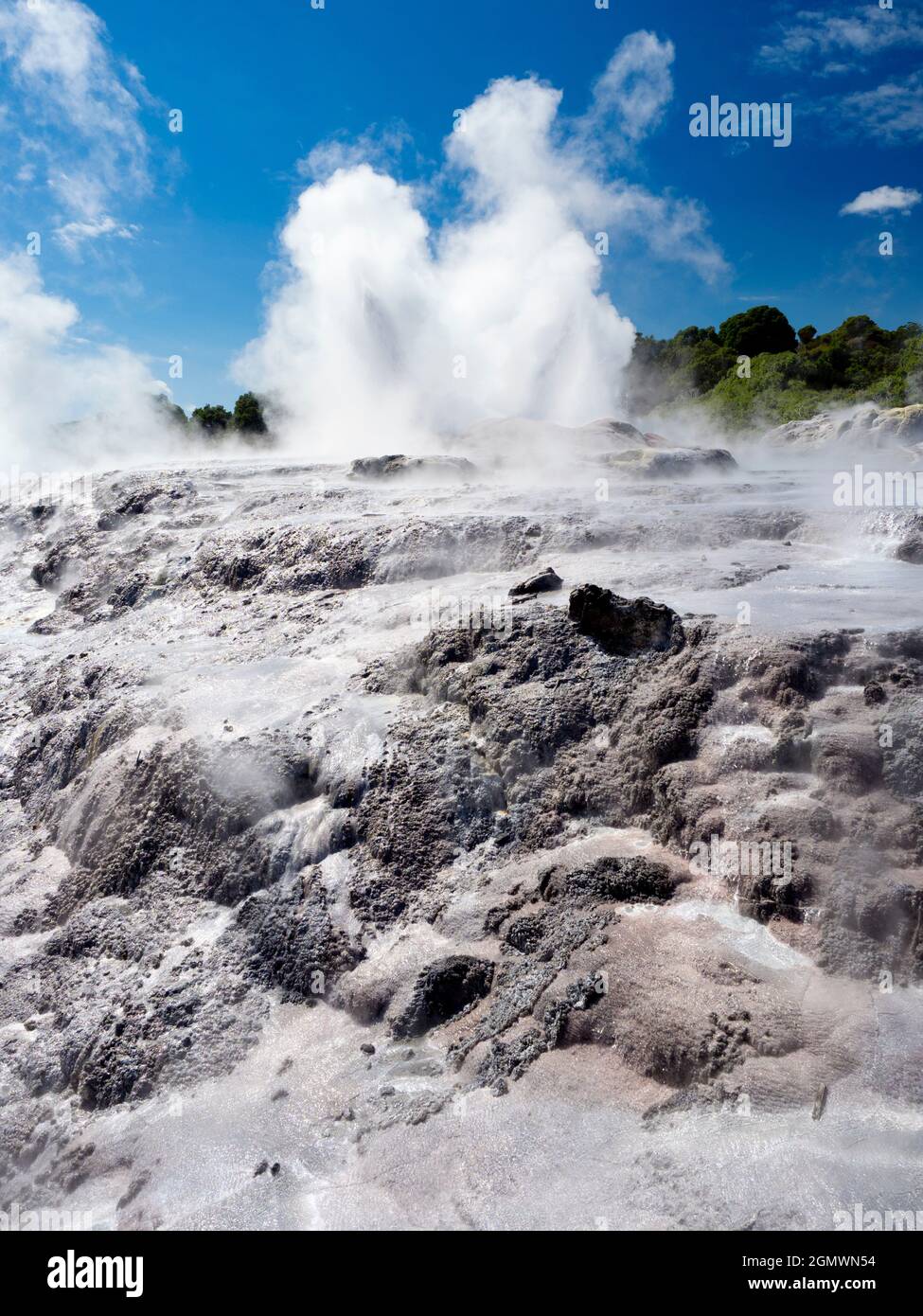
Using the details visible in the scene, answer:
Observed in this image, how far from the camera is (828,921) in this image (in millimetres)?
4949

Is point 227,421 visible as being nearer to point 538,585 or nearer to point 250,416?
point 250,416

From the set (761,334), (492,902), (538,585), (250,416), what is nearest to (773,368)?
(761,334)

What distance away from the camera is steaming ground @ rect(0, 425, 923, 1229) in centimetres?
421

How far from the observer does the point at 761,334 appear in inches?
1540

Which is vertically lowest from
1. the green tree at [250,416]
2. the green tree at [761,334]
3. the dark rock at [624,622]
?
the dark rock at [624,622]

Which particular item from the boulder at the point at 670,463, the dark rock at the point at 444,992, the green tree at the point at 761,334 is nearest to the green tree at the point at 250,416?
the boulder at the point at 670,463

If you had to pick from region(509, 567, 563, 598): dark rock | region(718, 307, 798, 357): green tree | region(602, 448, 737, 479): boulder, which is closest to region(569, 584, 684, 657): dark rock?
region(509, 567, 563, 598): dark rock

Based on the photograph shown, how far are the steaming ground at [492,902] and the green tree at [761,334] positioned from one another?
31920 millimetres

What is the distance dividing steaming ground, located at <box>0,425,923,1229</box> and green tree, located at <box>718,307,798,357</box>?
105 ft

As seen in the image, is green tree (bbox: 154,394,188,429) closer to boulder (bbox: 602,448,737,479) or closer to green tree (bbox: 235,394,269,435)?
green tree (bbox: 235,394,269,435)

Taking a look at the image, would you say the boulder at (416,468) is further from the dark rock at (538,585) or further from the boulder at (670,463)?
the dark rock at (538,585)

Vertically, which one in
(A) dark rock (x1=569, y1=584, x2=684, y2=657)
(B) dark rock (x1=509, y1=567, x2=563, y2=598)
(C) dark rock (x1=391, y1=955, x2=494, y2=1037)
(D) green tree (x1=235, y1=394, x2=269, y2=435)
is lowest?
(C) dark rock (x1=391, y1=955, x2=494, y2=1037)

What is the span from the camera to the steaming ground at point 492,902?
421 centimetres

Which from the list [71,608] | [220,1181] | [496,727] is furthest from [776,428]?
[220,1181]
